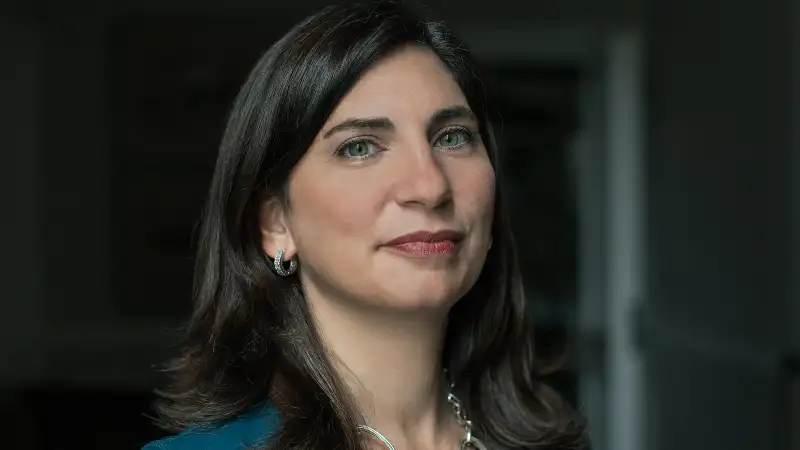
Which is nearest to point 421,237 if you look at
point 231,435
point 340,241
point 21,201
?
point 340,241

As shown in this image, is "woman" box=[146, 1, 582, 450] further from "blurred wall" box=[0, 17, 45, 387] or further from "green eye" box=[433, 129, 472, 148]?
"blurred wall" box=[0, 17, 45, 387]

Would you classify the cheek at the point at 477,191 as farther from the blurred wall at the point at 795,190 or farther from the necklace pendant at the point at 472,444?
the blurred wall at the point at 795,190

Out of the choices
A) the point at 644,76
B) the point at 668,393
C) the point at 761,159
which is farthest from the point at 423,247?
the point at 644,76

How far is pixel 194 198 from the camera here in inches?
187

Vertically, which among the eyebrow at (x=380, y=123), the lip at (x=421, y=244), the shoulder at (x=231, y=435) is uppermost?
the eyebrow at (x=380, y=123)

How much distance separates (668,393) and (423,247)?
295cm

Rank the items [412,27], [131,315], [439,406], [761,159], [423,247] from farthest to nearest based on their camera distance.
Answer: [131,315]
[761,159]
[439,406]
[412,27]
[423,247]

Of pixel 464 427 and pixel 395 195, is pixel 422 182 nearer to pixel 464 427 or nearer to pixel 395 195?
pixel 395 195

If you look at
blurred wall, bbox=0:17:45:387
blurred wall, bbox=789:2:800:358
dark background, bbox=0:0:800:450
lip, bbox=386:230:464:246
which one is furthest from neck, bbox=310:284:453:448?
blurred wall, bbox=0:17:45:387

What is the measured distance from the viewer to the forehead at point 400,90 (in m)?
1.33

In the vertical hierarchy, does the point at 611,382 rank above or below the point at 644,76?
below

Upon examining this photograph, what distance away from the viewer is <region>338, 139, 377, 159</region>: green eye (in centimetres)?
134

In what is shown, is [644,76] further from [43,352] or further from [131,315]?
[43,352]

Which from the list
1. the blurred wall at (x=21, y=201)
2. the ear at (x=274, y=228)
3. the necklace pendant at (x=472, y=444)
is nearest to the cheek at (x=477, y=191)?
the ear at (x=274, y=228)
